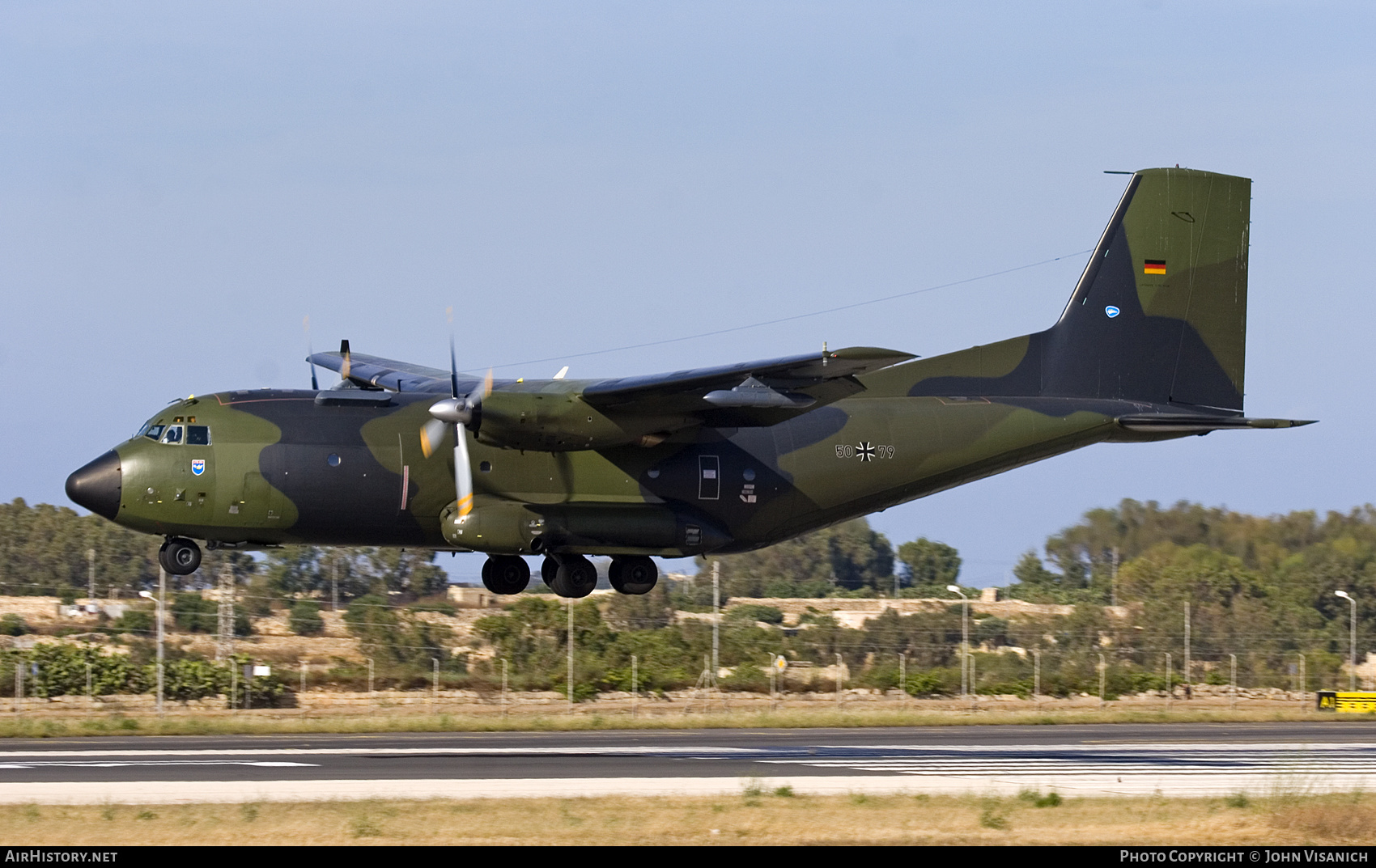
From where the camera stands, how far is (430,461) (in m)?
23.4

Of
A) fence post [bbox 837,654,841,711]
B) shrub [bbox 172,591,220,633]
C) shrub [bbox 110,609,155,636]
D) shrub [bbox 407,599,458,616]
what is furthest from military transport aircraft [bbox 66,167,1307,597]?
shrub [bbox 172,591,220,633]

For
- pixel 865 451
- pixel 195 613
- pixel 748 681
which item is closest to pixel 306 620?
pixel 195 613

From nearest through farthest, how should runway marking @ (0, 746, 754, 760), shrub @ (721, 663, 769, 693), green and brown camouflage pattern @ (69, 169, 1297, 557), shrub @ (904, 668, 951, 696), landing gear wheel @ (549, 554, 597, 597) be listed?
1. green and brown camouflage pattern @ (69, 169, 1297, 557)
2. landing gear wheel @ (549, 554, 597, 597)
3. runway marking @ (0, 746, 754, 760)
4. shrub @ (721, 663, 769, 693)
5. shrub @ (904, 668, 951, 696)

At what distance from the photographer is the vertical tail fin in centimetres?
2775

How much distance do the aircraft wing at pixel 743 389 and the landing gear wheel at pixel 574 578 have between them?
3395mm

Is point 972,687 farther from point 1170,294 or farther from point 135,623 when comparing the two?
point 135,623

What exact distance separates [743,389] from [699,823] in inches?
246

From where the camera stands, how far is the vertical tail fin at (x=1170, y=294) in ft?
91.0

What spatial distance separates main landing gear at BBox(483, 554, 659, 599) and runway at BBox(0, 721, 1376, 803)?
2.94m

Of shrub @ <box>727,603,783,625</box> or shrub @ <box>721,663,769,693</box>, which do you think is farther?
shrub @ <box>727,603,783,625</box>

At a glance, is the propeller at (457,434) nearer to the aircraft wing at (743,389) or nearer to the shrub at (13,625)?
the aircraft wing at (743,389)

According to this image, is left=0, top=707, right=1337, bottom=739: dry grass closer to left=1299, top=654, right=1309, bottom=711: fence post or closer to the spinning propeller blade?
left=1299, top=654, right=1309, bottom=711: fence post
